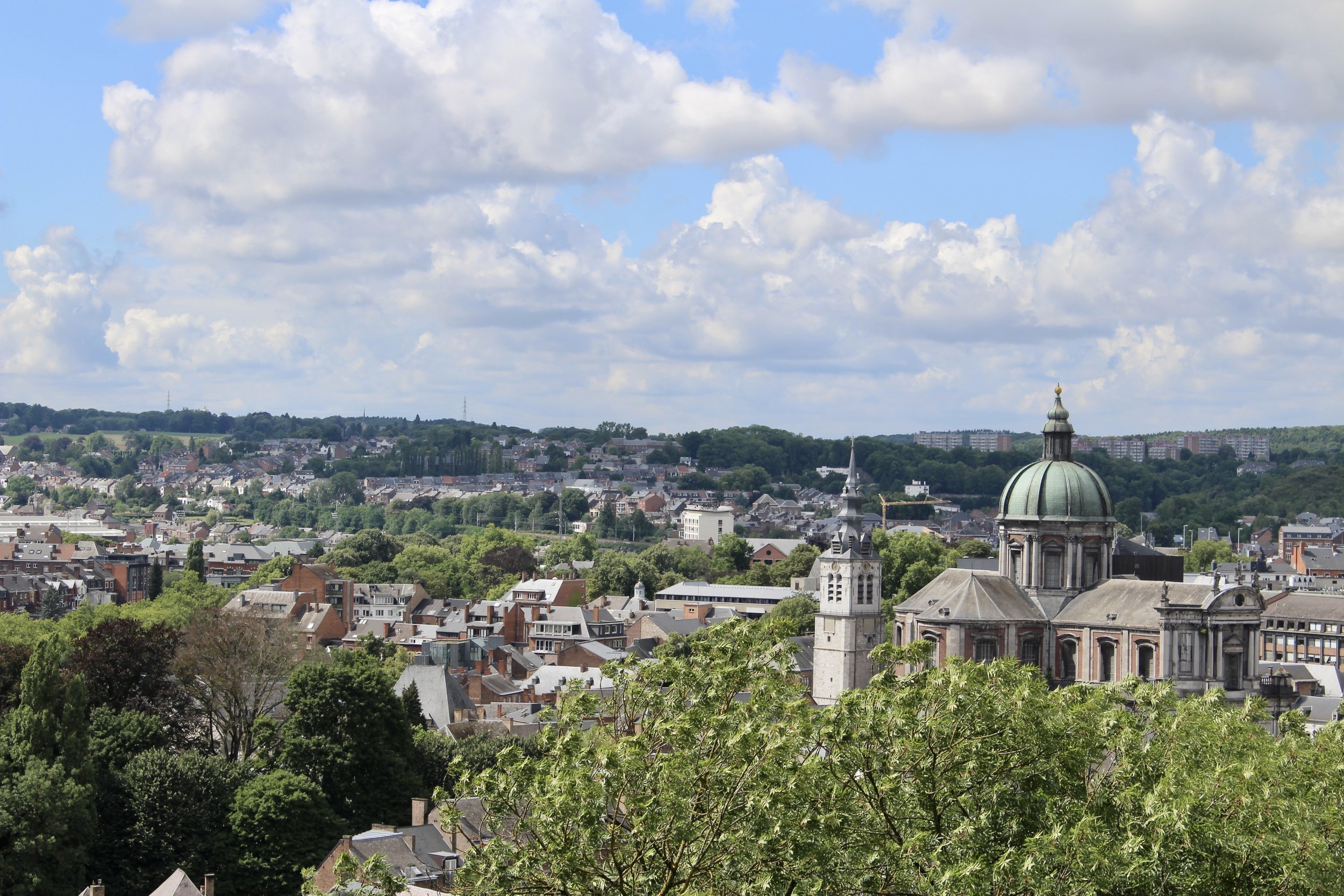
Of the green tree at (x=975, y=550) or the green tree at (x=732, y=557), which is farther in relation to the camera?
the green tree at (x=732, y=557)

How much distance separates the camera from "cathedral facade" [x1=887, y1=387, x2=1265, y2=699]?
6556 centimetres

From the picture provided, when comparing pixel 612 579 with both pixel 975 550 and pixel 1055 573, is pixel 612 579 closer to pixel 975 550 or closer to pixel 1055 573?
pixel 975 550

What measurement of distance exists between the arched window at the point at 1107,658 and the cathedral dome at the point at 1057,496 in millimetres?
5597

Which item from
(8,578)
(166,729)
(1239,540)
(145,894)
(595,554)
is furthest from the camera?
(1239,540)

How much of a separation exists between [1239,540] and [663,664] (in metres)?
184

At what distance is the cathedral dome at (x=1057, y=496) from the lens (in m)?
70.4

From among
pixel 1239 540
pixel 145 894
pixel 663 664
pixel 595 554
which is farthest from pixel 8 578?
pixel 1239 540

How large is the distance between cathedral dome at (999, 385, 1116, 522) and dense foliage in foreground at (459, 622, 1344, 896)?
46.3 metres

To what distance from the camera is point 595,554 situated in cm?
17000

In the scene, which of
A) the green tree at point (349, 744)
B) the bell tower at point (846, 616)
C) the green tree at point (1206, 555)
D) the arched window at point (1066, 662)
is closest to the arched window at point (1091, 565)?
the arched window at point (1066, 662)

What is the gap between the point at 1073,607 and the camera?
6912cm

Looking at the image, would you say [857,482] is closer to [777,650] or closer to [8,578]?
[777,650]

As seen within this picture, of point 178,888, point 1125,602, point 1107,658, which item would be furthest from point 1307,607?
point 178,888

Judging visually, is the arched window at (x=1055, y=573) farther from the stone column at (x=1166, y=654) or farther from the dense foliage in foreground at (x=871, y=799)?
the dense foliage in foreground at (x=871, y=799)
